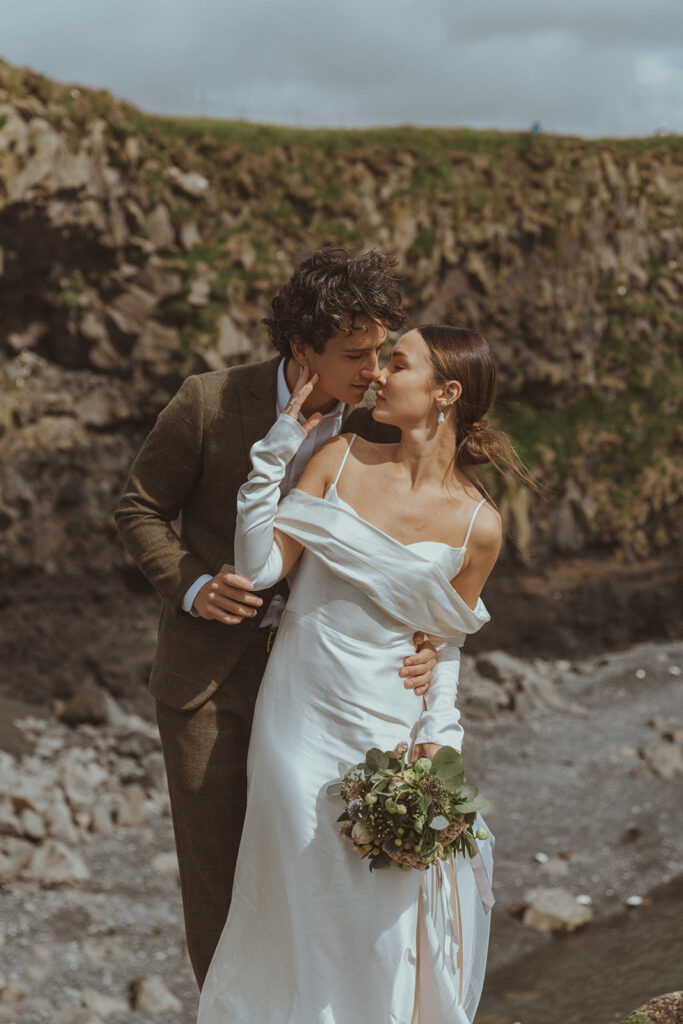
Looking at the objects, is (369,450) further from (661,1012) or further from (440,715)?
(661,1012)

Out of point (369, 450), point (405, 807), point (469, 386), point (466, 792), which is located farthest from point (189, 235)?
point (405, 807)

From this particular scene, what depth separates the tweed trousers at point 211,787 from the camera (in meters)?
4.78

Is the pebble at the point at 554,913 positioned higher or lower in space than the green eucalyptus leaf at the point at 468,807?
lower

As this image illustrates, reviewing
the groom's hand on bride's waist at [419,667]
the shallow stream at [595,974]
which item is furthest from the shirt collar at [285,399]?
the shallow stream at [595,974]

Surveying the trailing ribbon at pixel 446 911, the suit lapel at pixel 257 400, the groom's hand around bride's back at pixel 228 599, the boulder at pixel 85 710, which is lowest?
the boulder at pixel 85 710

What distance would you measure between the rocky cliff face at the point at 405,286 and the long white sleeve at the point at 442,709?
12.4 m

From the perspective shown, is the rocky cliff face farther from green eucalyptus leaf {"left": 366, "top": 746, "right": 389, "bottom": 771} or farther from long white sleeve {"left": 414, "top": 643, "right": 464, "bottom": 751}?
green eucalyptus leaf {"left": 366, "top": 746, "right": 389, "bottom": 771}

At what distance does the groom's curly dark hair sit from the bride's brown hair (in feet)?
0.74

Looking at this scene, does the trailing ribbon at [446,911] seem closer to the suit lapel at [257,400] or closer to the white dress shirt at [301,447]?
the white dress shirt at [301,447]

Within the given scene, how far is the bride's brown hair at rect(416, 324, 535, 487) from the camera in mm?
4598

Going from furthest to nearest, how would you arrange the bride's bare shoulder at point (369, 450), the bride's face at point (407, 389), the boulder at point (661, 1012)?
1. the boulder at point (661, 1012)
2. the bride's bare shoulder at point (369, 450)
3. the bride's face at point (407, 389)

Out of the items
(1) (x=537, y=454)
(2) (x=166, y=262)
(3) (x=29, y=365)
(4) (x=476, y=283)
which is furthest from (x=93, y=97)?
(1) (x=537, y=454)

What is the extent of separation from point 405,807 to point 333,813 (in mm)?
397

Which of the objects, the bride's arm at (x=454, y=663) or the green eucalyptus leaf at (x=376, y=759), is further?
the bride's arm at (x=454, y=663)
